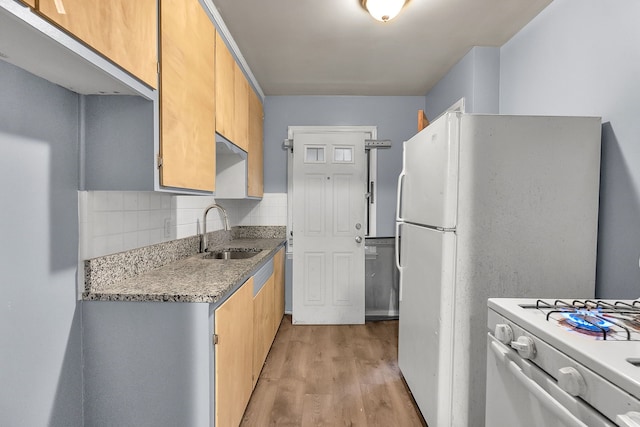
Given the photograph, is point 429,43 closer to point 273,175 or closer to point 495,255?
point 495,255

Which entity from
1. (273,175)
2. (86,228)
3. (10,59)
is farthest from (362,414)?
(273,175)

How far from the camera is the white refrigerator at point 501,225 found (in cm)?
168

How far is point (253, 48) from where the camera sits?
2697mm

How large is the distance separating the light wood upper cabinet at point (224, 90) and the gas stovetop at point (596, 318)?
6.27 feet

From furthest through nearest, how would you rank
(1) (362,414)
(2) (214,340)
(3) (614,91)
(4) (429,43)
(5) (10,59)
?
(4) (429,43), (1) (362,414), (3) (614,91), (2) (214,340), (5) (10,59)

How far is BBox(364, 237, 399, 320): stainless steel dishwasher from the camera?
12.6 feet

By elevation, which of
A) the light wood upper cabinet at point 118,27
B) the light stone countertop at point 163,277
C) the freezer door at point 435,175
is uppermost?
the light wood upper cabinet at point 118,27

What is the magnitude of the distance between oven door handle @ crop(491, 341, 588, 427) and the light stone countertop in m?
1.07

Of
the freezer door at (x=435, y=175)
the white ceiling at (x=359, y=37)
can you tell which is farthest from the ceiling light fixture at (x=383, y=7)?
the freezer door at (x=435, y=175)

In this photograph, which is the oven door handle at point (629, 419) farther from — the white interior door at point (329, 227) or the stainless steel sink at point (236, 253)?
the white interior door at point (329, 227)

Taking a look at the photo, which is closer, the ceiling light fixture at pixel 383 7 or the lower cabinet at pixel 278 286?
the ceiling light fixture at pixel 383 7

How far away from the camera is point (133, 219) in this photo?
1.76m

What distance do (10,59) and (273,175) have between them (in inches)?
113


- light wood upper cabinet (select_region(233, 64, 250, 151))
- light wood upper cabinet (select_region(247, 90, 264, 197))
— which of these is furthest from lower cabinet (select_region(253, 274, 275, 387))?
light wood upper cabinet (select_region(233, 64, 250, 151))
